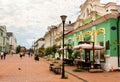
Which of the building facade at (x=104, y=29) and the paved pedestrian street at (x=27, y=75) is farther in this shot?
the building facade at (x=104, y=29)

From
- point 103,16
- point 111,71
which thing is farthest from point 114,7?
point 111,71

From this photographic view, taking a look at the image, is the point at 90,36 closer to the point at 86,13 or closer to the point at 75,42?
the point at 86,13

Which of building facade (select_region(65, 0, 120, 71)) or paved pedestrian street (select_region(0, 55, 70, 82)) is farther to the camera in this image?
building facade (select_region(65, 0, 120, 71))

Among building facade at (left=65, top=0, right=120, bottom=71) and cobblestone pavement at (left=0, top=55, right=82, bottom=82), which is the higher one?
building facade at (left=65, top=0, right=120, bottom=71)

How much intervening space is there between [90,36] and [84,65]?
556 centimetres

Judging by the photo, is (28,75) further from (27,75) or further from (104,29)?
(104,29)

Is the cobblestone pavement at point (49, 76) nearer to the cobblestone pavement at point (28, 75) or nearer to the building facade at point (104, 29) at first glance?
the cobblestone pavement at point (28, 75)

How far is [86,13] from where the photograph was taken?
37.0m

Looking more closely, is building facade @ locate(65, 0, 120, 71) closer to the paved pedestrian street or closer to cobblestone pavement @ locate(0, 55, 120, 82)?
cobblestone pavement @ locate(0, 55, 120, 82)

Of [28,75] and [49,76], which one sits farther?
[28,75]

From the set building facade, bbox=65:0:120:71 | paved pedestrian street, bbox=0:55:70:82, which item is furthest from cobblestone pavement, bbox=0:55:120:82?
building facade, bbox=65:0:120:71

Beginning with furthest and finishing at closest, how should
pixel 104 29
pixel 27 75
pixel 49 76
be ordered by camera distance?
pixel 104 29
pixel 27 75
pixel 49 76

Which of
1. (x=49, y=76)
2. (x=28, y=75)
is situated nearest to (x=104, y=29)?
(x=49, y=76)

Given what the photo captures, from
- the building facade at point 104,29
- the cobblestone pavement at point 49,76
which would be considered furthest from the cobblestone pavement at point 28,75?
the building facade at point 104,29
